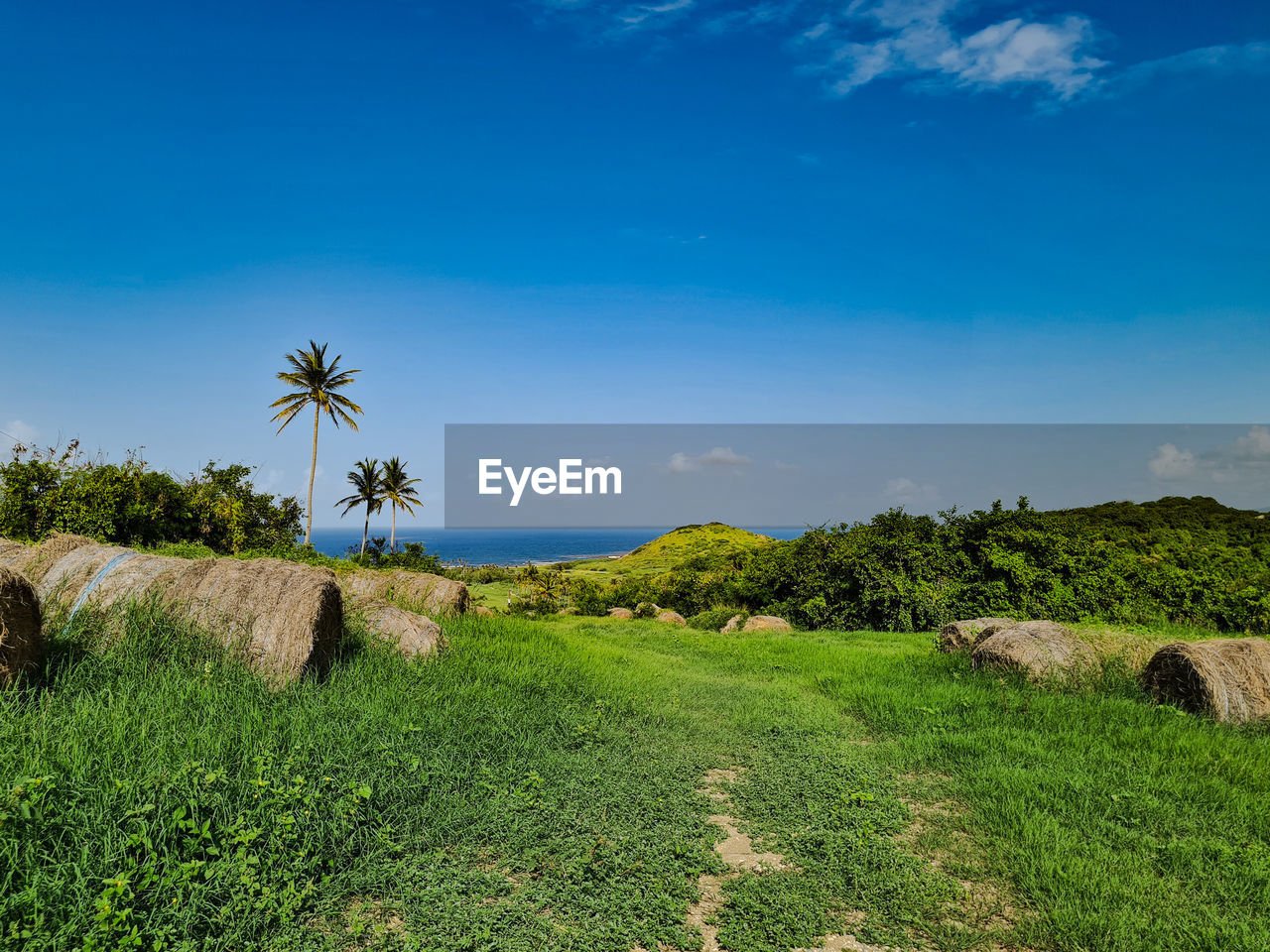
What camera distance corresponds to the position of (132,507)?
17688 mm

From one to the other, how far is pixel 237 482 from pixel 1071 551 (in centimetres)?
2607

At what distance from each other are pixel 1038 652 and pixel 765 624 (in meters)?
8.94

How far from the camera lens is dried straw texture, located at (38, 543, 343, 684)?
22.1 ft

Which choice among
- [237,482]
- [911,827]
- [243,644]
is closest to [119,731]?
[243,644]

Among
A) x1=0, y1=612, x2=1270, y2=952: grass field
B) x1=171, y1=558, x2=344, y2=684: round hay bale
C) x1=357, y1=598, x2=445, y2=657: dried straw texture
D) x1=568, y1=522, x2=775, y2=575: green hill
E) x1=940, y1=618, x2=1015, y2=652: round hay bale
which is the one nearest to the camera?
x1=0, y1=612, x2=1270, y2=952: grass field

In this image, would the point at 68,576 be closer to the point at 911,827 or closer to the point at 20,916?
the point at 20,916

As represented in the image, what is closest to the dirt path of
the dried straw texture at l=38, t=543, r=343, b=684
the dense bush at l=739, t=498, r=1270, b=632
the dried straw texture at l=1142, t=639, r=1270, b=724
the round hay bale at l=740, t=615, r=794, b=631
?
the dried straw texture at l=38, t=543, r=343, b=684

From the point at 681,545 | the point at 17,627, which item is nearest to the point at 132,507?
the point at 17,627

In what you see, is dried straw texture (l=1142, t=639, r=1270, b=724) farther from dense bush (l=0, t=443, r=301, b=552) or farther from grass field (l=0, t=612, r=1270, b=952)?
dense bush (l=0, t=443, r=301, b=552)

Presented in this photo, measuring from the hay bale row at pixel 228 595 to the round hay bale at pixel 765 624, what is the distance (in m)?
12.2

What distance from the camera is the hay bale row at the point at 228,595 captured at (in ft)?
22.1

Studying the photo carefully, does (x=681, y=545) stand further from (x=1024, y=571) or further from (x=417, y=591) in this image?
(x=417, y=591)

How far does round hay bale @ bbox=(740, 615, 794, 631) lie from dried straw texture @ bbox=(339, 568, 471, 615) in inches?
310

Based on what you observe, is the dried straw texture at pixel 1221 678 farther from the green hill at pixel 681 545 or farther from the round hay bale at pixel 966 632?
the green hill at pixel 681 545
